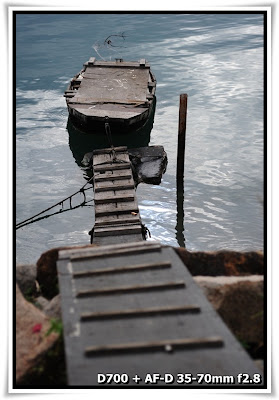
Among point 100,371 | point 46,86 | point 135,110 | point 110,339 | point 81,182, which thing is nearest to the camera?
point 100,371

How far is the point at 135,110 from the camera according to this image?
21250mm

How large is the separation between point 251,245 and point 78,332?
10197 millimetres

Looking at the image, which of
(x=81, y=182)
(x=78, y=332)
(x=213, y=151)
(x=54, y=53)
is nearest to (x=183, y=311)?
(x=78, y=332)

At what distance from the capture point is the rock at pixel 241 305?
816 centimetres

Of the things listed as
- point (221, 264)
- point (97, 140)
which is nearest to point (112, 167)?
point (97, 140)

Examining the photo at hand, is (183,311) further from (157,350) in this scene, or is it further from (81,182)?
(81,182)

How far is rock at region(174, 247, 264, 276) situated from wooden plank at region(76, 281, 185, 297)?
2544 millimetres

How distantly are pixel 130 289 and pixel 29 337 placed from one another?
1559 mm

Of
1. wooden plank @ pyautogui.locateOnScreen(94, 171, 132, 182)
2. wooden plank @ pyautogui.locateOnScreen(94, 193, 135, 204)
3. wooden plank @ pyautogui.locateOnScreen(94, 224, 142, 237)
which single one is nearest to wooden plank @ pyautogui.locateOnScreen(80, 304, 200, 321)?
wooden plank @ pyautogui.locateOnScreen(94, 224, 142, 237)

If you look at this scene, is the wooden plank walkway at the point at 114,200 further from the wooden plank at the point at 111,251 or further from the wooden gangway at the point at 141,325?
the wooden gangway at the point at 141,325

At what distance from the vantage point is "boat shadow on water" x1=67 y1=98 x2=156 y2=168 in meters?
21.6

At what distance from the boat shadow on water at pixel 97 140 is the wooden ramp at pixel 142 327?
13.4 meters

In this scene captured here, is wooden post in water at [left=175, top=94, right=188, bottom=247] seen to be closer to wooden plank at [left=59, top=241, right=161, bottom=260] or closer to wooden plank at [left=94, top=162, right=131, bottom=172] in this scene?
wooden plank at [left=94, top=162, right=131, bottom=172]

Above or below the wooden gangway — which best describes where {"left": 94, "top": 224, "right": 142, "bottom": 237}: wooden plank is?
above
